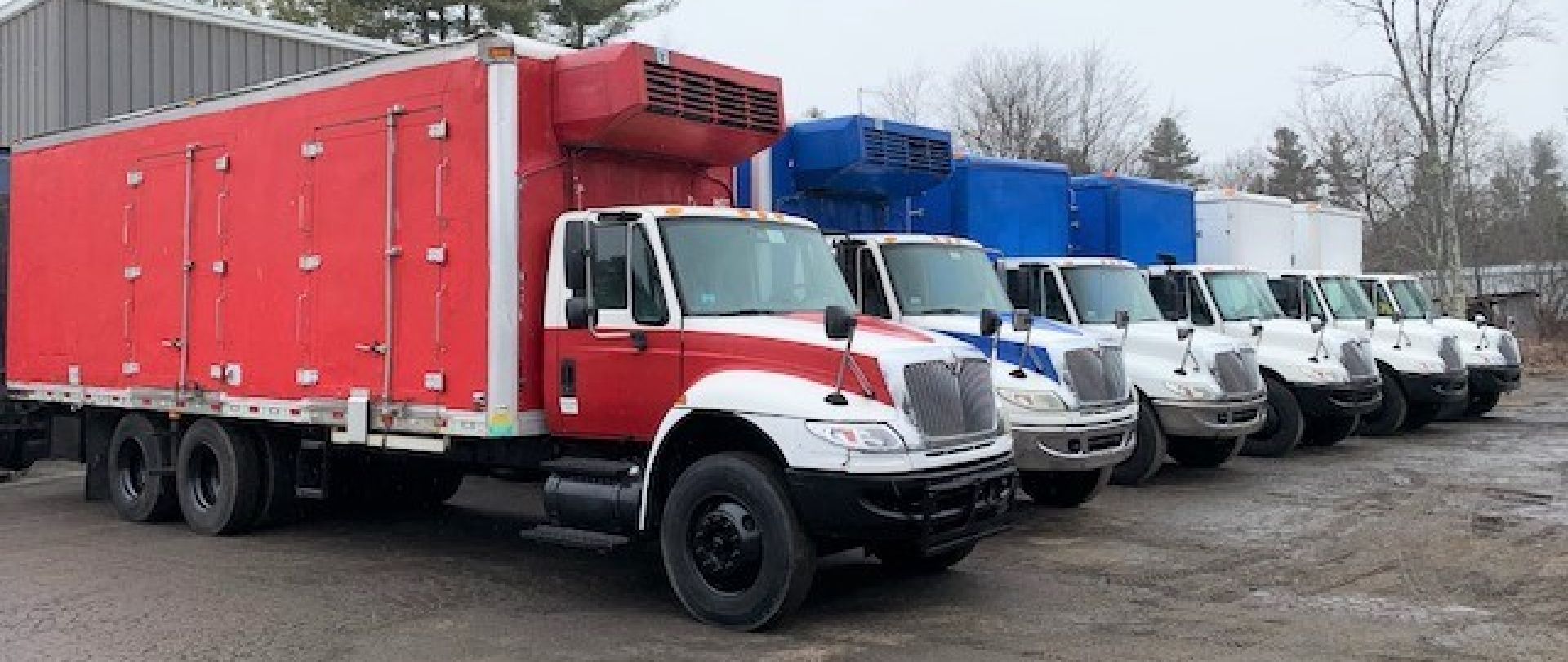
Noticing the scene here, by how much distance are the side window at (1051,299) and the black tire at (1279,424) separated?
141 inches

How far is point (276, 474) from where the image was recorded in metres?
10.3

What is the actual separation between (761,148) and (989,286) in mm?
3069

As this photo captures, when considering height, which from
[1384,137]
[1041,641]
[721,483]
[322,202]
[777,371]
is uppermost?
[1384,137]

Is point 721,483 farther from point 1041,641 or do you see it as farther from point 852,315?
point 1041,641

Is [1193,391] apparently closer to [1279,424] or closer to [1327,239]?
[1279,424]

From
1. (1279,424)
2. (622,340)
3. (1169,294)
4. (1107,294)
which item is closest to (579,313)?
(622,340)

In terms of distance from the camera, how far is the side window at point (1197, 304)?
15125 millimetres

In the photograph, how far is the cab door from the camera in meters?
7.58

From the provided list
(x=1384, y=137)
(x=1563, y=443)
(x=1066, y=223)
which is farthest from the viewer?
(x=1384, y=137)

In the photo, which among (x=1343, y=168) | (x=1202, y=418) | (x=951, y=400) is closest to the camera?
(x=951, y=400)

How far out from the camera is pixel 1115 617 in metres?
7.41

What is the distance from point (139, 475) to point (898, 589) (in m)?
7.30

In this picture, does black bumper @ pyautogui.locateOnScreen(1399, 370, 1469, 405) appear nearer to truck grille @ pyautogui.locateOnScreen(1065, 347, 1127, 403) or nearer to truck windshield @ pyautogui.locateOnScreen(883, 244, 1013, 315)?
truck grille @ pyautogui.locateOnScreen(1065, 347, 1127, 403)

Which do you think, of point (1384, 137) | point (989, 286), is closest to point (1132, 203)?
point (989, 286)
